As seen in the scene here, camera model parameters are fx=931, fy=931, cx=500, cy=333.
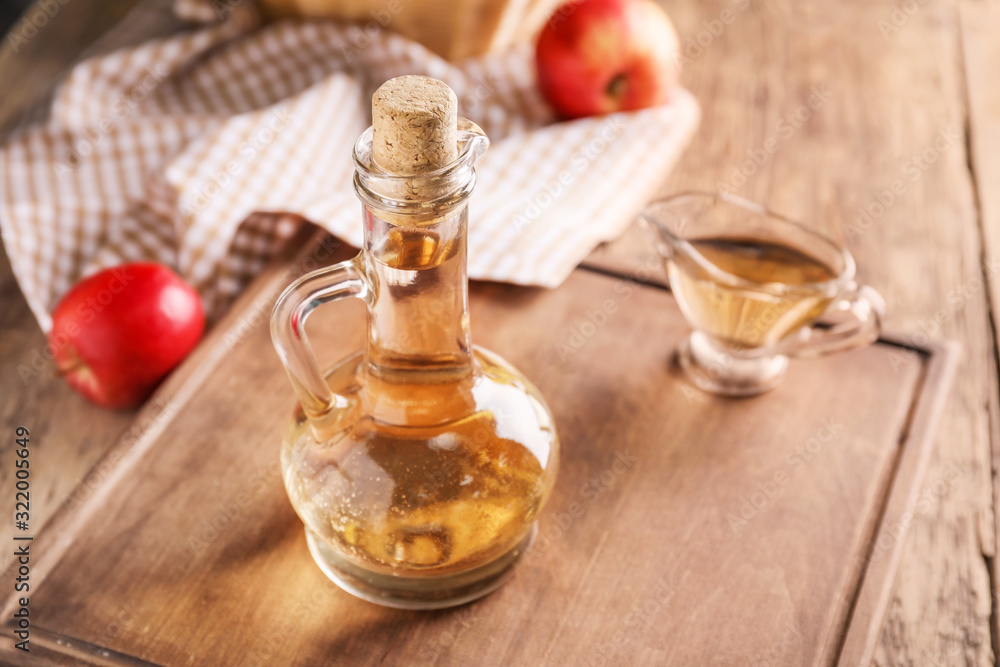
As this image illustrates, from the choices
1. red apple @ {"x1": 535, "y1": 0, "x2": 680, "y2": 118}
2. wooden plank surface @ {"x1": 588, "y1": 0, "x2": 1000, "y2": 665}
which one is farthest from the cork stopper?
red apple @ {"x1": 535, "y1": 0, "x2": 680, "y2": 118}

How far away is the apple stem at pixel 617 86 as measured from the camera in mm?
853

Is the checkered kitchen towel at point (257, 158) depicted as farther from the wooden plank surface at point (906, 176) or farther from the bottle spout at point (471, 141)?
the bottle spout at point (471, 141)

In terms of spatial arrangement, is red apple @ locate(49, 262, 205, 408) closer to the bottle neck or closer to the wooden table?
the wooden table

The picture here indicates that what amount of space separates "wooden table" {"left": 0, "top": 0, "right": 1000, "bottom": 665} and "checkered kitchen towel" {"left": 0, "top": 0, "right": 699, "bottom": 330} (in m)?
0.04

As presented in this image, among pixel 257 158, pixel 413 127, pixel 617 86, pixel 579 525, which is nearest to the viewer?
pixel 413 127

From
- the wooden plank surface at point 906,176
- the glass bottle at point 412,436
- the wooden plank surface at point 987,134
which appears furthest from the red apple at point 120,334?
the wooden plank surface at point 987,134

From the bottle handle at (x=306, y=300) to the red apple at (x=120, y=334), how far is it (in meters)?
0.24

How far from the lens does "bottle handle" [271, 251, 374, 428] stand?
40 centimetres

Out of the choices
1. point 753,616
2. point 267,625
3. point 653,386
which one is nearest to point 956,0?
point 653,386

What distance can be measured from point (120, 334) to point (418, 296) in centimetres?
31

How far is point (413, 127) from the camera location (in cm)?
34

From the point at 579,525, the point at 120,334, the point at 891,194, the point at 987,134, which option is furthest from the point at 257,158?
the point at 987,134

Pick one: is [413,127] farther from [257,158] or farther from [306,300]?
[257,158]

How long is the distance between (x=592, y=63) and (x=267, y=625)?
1.87 feet
